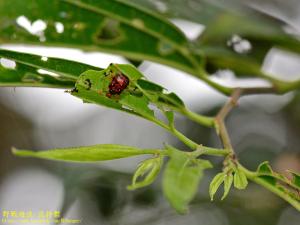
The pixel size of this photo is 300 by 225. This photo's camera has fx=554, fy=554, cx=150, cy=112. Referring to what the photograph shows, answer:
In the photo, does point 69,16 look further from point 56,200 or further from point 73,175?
point 56,200

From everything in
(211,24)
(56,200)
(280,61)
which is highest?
(211,24)

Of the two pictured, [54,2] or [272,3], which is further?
[272,3]

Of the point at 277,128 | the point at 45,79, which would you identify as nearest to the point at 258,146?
the point at 277,128

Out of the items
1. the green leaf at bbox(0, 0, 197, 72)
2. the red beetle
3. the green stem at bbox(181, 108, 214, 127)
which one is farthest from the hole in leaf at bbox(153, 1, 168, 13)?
the red beetle

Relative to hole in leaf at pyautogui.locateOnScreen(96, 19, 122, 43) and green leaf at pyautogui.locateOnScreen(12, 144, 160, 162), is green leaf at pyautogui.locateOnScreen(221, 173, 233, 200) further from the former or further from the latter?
hole in leaf at pyautogui.locateOnScreen(96, 19, 122, 43)

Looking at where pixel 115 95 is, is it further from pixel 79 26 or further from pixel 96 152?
pixel 79 26

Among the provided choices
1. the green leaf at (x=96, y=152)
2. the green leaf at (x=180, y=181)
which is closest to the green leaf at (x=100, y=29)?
the green leaf at (x=96, y=152)

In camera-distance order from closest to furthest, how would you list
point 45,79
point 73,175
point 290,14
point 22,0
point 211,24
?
point 45,79, point 22,0, point 211,24, point 73,175, point 290,14

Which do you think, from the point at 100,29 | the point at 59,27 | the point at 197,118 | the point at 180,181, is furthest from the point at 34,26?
the point at 180,181
